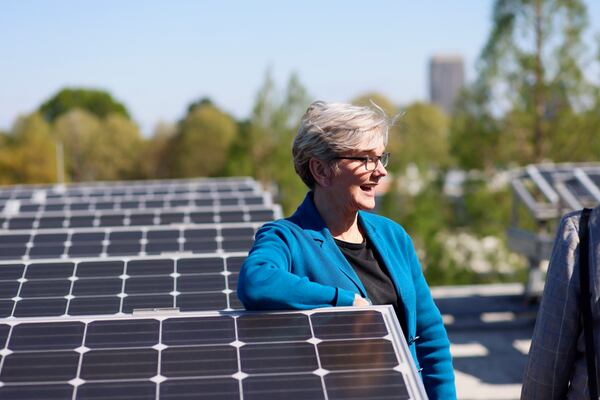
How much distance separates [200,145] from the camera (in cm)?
7819

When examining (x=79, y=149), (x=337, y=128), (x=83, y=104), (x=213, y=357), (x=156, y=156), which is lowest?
(x=83, y=104)

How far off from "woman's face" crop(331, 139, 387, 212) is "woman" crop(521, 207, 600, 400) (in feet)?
2.88

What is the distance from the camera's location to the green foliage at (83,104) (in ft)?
351

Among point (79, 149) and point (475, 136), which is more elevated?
point (475, 136)

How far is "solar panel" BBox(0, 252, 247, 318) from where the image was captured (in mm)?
6078

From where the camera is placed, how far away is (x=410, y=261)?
423 centimetres

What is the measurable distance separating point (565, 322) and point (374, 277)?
90 cm

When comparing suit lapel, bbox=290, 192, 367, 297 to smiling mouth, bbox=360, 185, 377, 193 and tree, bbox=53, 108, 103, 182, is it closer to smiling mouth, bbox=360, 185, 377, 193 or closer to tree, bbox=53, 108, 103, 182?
smiling mouth, bbox=360, 185, 377, 193

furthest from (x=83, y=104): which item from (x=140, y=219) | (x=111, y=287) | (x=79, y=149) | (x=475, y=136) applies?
(x=111, y=287)

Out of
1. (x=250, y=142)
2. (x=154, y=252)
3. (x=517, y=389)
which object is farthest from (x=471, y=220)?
(x=154, y=252)

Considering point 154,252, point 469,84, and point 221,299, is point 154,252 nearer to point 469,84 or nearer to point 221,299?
point 221,299

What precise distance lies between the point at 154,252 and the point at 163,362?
5330 millimetres

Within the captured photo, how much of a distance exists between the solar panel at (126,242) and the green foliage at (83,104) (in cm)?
9928

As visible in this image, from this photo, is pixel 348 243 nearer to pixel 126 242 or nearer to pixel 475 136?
pixel 126 242
